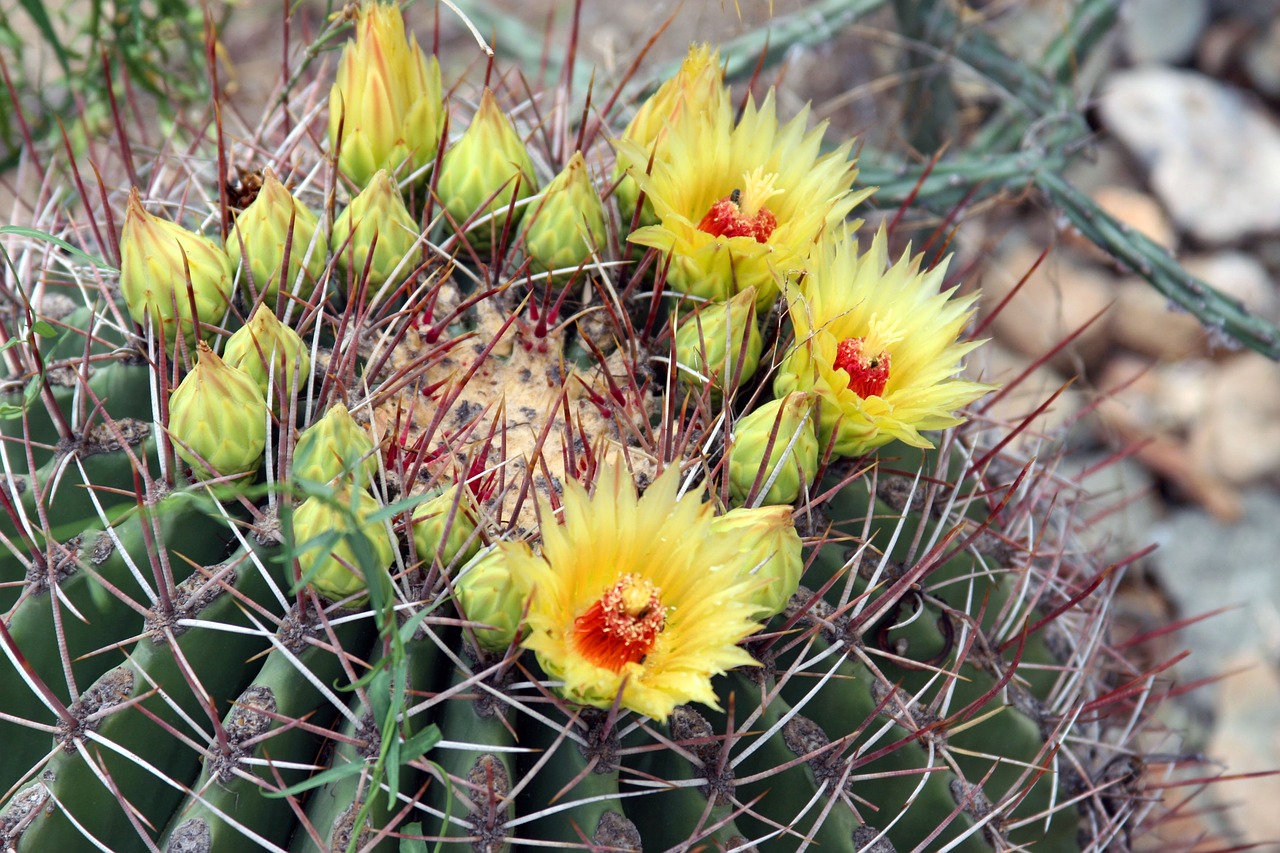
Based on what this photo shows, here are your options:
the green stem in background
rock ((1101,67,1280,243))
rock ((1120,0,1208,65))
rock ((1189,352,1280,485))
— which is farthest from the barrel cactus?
rock ((1120,0,1208,65))

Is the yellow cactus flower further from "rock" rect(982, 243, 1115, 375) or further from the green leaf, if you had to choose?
"rock" rect(982, 243, 1115, 375)

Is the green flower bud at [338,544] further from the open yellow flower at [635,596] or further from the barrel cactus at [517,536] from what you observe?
the open yellow flower at [635,596]

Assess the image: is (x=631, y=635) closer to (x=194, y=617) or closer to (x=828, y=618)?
(x=828, y=618)

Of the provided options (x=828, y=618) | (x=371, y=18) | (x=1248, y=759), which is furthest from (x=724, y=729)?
(x=1248, y=759)

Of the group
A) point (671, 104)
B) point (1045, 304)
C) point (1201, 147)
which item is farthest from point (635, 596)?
point (1201, 147)

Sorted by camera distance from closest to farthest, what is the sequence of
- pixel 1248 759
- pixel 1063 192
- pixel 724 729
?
pixel 724 729, pixel 1063 192, pixel 1248 759

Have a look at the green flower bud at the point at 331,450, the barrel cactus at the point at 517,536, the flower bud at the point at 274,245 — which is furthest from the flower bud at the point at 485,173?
the green flower bud at the point at 331,450

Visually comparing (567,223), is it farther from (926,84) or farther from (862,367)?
(926,84)
